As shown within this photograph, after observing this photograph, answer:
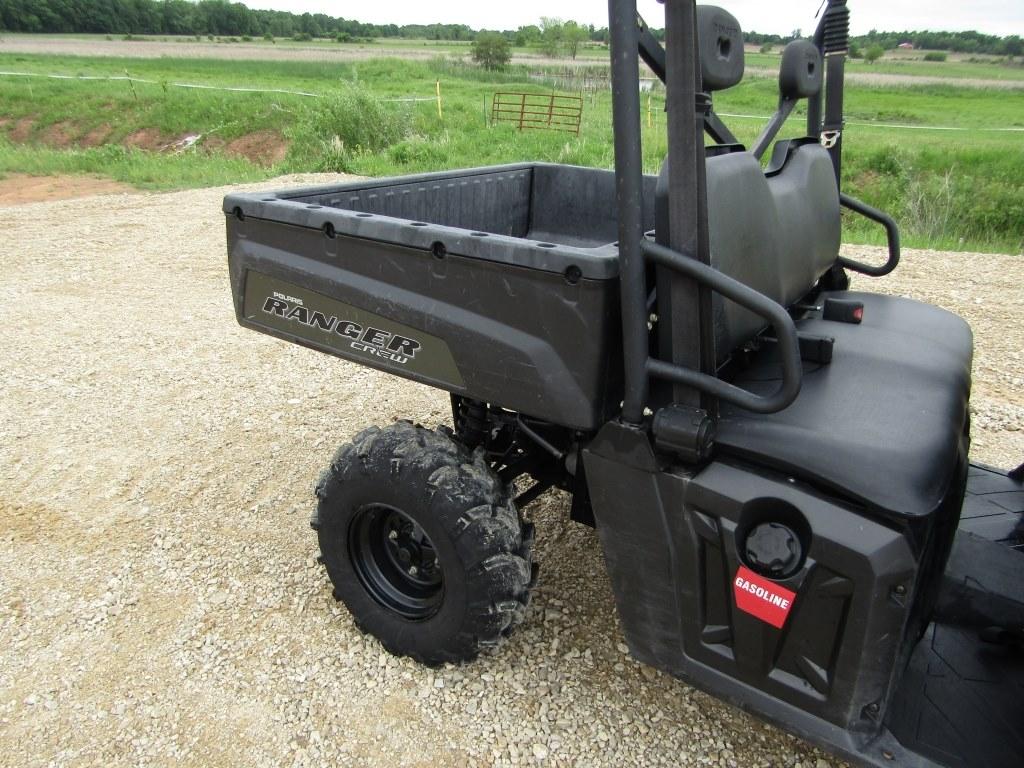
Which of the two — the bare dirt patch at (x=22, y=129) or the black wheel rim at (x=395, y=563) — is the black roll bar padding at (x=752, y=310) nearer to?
the black wheel rim at (x=395, y=563)

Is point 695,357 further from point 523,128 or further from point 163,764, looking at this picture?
point 523,128

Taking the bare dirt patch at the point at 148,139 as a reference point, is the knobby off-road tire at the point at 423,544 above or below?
below

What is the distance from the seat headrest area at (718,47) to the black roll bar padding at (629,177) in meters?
0.24

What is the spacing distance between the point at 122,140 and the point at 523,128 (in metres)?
12.5

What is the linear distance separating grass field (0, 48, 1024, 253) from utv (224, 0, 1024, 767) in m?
0.55

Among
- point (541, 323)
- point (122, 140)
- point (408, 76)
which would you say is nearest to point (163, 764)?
point (541, 323)

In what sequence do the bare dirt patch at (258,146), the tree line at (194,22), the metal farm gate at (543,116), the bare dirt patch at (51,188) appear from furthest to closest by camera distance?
the tree line at (194,22) → the bare dirt patch at (258,146) → the metal farm gate at (543,116) → the bare dirt patch at (51,188)

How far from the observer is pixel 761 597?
5.24 ft

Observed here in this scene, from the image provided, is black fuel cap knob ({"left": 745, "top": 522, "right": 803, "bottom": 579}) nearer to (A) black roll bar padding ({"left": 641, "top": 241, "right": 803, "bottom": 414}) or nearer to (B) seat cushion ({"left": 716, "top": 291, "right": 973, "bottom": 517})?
(B) seat cushion ({"left": 716, "top": 291, "right": 973, "bottom": 517})

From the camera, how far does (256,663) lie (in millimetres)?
2326

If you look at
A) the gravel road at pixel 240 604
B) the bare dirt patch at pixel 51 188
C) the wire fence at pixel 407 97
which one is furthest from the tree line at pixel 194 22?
the gravel road at pixel 240 604

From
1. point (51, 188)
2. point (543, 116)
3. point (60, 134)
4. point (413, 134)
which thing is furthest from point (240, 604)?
point (60, 134)

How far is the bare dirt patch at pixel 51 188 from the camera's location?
11.7m

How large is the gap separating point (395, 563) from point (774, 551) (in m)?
1.18
